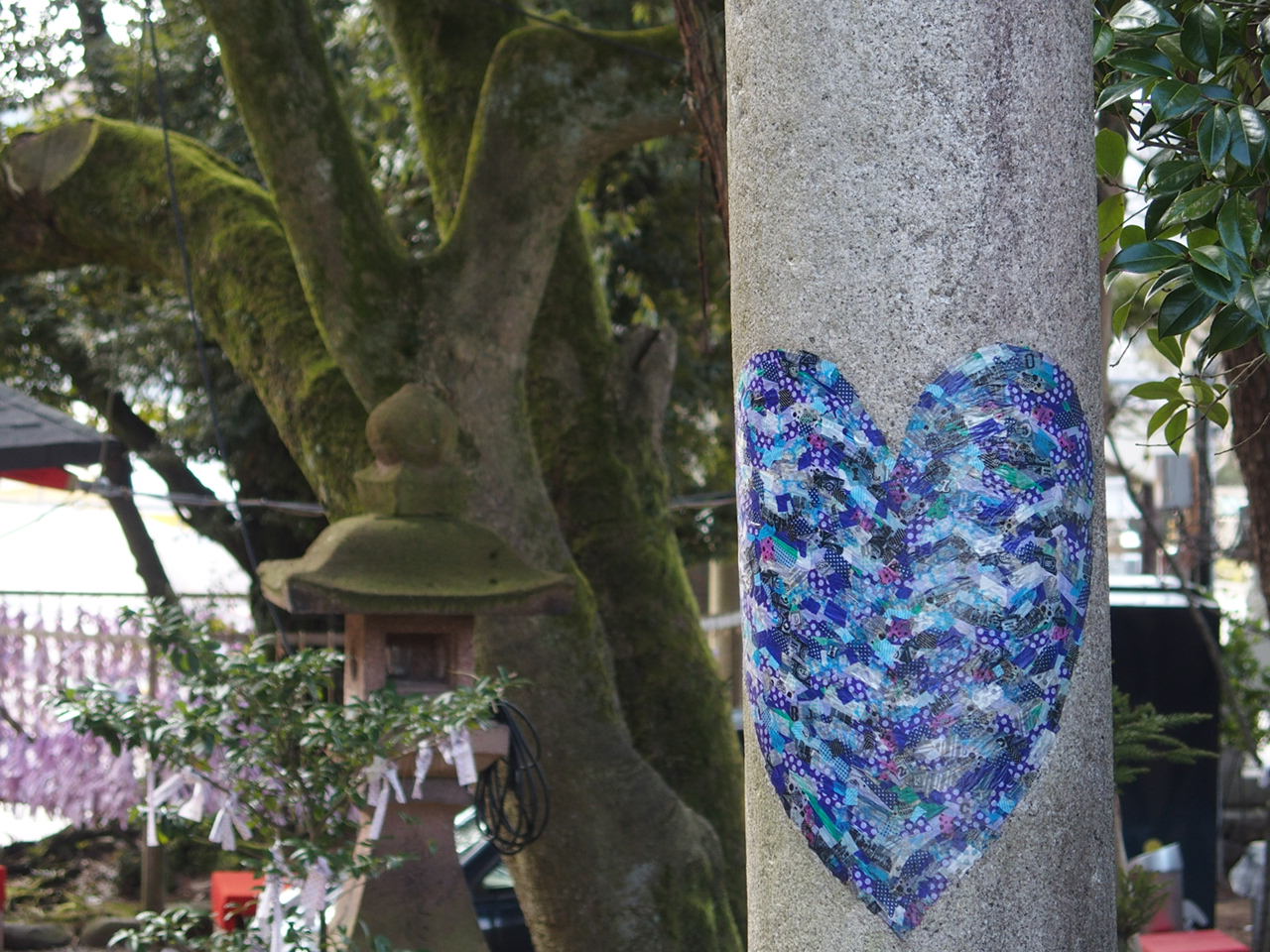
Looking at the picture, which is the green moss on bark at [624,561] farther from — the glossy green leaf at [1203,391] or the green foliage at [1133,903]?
the glossy green leaf at [1203,391]

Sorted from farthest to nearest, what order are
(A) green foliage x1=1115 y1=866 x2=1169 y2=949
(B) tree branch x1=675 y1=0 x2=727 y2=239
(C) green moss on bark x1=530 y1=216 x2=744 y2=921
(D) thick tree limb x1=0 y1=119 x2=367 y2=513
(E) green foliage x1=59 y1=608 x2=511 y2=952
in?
(C) green moss on bark x1=530 y1=216 x2=744 y2=921, (D) thick tree limb x1=0 y1=119 x2=367 y2=513, (A) green foliage x1=1115 y1=866 x2=1169 y2=949, (B) tree branch x1=675 y1=0 x2=727 y2=239, (E) green foliage x1=59 y1=608 x2=511 y2=952

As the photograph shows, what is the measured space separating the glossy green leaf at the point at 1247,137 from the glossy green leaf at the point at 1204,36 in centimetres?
9

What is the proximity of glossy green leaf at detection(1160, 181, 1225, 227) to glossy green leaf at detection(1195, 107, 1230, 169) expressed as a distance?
0.08 metres

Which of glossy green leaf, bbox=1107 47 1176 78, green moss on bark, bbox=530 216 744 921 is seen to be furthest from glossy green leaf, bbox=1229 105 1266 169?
green moss on bark, bbox=530 216 744 921

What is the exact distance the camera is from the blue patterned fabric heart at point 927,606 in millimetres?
1551

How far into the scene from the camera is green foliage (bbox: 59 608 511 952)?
3.74m

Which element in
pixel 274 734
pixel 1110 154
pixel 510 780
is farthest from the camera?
pixel 510 780

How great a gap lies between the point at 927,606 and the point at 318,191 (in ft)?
14.3

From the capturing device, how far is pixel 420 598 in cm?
404

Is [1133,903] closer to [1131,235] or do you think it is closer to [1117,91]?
[1131,235]

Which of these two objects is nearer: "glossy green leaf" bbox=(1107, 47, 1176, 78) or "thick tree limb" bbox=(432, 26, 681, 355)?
"glossy green leaf" bbox=(1107, 47, 1176, 78)

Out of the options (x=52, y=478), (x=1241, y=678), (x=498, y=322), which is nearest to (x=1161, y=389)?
(x=498, y=322)

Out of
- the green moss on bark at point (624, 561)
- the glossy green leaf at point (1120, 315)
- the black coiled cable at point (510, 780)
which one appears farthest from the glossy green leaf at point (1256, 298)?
the green moss on bark at point (624, 561)

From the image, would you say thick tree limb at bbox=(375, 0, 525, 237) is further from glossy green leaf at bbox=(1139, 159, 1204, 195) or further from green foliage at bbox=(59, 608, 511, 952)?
glossy green leaf at bbox=(1139, 159, 1204, 195)
